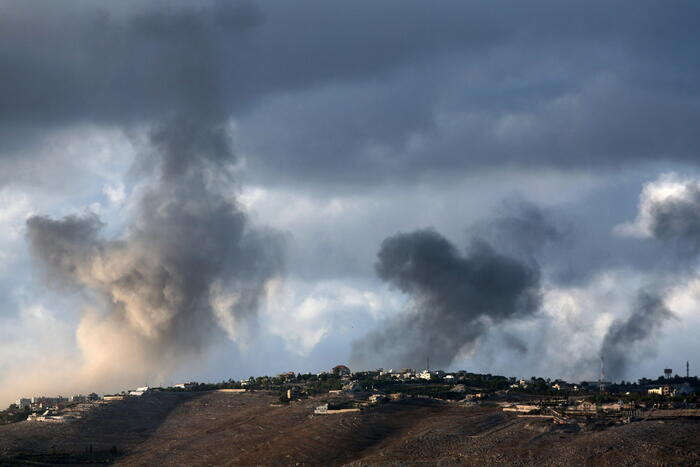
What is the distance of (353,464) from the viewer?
189 m

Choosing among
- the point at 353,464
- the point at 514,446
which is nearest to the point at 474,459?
the point at 514,446

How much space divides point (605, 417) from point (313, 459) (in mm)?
50536

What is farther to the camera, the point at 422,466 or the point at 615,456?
the point at 422,466

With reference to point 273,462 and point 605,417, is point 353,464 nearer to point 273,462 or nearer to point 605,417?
point 273,462

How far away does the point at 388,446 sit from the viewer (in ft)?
652

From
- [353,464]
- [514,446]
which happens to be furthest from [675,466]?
[353,464]

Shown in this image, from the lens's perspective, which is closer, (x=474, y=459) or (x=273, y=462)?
(x=474, y=459)

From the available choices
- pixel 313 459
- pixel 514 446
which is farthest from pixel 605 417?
pixel 313 459

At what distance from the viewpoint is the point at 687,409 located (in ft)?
651

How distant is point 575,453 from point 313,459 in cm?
4814

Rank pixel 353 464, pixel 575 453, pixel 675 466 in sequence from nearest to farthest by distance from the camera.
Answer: pixel 675 466, pixel 575 453, pixel 353 464

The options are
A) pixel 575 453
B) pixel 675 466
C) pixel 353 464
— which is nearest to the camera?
pixel 675 466

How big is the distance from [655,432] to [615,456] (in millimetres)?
11634

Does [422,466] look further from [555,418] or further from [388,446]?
[555,418]
